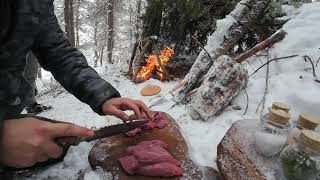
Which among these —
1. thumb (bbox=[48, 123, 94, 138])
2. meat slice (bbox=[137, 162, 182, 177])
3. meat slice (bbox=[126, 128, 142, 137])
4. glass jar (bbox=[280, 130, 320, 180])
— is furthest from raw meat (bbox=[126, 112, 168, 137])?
thumb (bbox=[48, 123, 94, 138])

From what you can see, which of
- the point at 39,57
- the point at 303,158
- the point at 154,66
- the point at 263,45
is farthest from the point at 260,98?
the point at 154,66

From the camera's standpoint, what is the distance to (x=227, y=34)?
5.88m

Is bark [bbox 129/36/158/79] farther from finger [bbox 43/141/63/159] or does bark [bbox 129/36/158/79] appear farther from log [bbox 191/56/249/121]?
finger [bbox 43/141/63/159]

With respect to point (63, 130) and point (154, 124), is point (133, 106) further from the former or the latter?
point (63, 130)

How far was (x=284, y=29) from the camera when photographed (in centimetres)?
577

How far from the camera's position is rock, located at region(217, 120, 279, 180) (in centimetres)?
284

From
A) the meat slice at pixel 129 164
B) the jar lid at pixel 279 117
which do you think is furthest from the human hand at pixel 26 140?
the jar lid at pixel 279 117

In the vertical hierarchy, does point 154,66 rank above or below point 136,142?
below

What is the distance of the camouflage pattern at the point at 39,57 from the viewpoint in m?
2.22

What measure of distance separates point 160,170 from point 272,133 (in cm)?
108

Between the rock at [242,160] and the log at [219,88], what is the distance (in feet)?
3.77

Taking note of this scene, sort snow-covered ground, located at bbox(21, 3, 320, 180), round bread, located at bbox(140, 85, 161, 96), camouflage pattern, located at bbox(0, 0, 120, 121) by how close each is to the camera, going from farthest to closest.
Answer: round bread, located at bbox(140, 85, 161, 96) → snow-covered ground, located at bbox(21, 3, 320, 180) → camouflage pattern, located at bbox(0, 0, 120, 121)

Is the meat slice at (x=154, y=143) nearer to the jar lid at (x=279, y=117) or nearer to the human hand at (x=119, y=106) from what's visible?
the human hand at (x=119, y=106)

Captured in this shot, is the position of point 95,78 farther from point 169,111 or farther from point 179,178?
point 169,111
